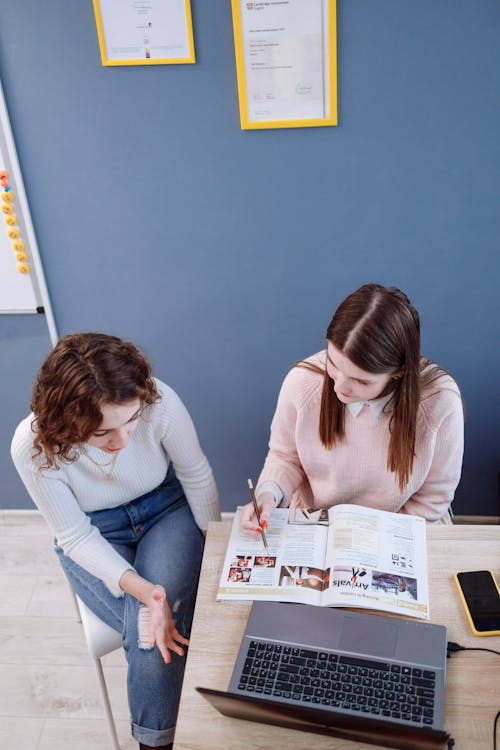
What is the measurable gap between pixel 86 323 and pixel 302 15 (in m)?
1.12

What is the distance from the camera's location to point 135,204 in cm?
181

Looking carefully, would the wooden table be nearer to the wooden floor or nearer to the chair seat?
the chair seat

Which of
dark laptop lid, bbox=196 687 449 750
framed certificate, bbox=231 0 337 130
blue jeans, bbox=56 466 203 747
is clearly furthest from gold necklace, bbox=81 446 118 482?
framed certificate, bbox=231 0 337 130

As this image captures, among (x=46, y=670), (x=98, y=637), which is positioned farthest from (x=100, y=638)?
(x=46, y=670)

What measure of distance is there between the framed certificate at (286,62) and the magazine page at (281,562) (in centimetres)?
106

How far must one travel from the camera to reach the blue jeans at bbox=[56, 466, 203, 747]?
1266 millimetres

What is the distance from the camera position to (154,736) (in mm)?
1267

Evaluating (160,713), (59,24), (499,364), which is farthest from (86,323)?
(499,364)

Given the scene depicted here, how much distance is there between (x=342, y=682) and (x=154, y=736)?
1.77 feet

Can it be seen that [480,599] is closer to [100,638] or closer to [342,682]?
[342,682]

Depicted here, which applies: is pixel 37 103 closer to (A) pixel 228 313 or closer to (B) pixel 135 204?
(B) pixel 135 204

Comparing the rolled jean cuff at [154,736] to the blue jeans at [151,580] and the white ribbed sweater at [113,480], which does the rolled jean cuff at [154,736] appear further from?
the white ribbed sweater at [113,480]

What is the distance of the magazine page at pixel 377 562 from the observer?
108 centimetres

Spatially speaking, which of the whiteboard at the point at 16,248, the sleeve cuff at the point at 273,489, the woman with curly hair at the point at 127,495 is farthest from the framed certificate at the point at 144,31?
the sleeve cuff at the point at 273,489
